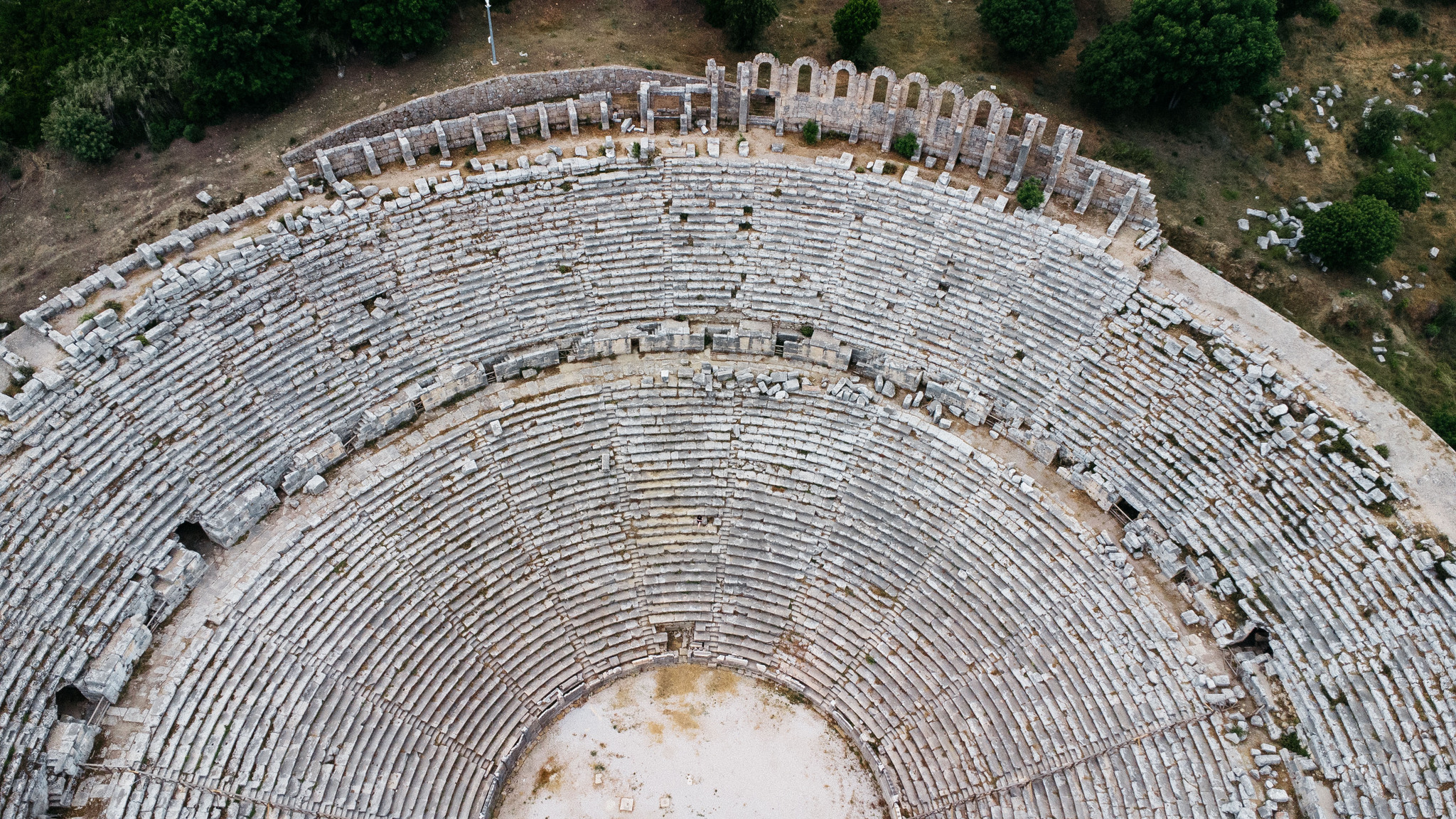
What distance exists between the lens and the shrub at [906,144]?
33.7 meters

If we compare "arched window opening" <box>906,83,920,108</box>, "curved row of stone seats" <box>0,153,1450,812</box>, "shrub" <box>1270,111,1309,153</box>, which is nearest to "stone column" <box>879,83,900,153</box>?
"curved row of stone seats" <box>0,153,1450,812</box>

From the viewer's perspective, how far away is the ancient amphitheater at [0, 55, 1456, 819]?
2456 centimetres

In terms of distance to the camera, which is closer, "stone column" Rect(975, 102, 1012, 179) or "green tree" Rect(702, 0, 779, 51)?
"stone column" Rect(975, 102, 1012, 179)

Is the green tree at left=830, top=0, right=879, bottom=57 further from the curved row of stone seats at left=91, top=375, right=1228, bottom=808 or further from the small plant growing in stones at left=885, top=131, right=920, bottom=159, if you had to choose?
the curved row of stone seats at left=91, top=375, right=1228, bottom=808

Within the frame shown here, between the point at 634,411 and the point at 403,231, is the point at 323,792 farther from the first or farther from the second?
the point at 403,231

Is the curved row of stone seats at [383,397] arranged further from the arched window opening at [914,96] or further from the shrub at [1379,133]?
the shrub at [1379,133]

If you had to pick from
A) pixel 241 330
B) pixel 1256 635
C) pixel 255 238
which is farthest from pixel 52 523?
pixel 1256 635

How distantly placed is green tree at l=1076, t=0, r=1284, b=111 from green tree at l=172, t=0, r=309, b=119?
115 feet

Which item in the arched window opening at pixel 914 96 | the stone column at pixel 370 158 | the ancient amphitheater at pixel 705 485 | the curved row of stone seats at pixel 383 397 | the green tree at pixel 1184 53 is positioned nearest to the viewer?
the curved row of stone seats at pixel 383 397

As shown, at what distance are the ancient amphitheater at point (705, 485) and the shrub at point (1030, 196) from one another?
1184 millimetres

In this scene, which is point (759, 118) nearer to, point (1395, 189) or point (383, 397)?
point (383, 397)

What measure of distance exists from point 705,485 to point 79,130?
28.5 meters

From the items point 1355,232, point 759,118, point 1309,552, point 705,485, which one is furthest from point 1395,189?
point 705,485

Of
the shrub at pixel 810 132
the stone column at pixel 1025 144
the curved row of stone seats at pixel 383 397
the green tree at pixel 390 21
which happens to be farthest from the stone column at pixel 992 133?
the green tree at pixel 390 21
